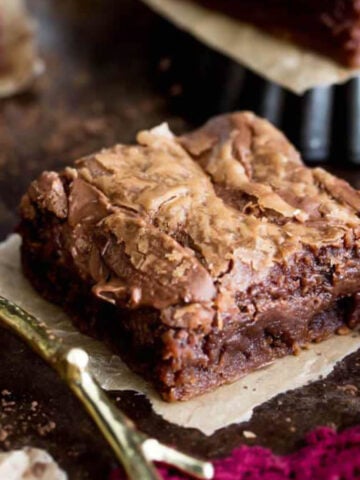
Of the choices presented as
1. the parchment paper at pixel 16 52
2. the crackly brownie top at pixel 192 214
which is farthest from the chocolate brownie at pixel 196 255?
the parchment paper at pixel 16 52

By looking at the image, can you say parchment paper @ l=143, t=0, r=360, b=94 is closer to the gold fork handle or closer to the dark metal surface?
the dark metal surface

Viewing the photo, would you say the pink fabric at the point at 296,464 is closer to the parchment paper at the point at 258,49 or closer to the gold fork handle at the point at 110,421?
the gold fork handle at the point at 110,421

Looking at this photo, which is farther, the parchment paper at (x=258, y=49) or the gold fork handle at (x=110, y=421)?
the parchment paper at (x=258, y=49)

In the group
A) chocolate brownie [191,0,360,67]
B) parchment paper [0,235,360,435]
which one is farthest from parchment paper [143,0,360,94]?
parchment paper [0,235,360,435]

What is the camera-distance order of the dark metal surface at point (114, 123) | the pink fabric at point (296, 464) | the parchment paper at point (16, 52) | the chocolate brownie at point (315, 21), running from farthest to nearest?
the parchment paper at point (16, 52)
the chocolate brownie at point (315, 21)
the dark metal surface at point (114, 123)
the pink fabric at point (296, 464)

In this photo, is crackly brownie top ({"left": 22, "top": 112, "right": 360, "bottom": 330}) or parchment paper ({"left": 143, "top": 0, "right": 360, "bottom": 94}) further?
parchment paper ({"left": 143, "top": 0, "right": 360, "bottom": 94})

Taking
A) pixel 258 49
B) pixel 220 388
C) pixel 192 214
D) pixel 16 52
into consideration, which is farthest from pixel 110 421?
pixel 16 52

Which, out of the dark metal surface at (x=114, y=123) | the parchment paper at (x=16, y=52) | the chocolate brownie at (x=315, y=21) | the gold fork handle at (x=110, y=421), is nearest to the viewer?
the gold fork handle at (x=110, y=421)
